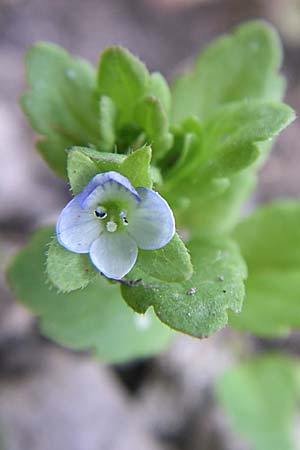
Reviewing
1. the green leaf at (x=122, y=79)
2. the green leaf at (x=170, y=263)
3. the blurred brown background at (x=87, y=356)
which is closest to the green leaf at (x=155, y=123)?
the green leaf at (x=122, y=79)

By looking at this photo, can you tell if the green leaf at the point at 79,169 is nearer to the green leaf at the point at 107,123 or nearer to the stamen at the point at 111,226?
the stamen at the point at 111,226

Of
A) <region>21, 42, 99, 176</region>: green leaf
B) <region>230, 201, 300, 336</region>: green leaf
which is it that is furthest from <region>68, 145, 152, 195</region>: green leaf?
<region>230, 201, 300, 336</region>: green leaf

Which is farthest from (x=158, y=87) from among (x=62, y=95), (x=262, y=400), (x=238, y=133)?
(x=262, y=400)

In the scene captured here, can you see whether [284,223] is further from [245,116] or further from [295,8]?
[295,8]

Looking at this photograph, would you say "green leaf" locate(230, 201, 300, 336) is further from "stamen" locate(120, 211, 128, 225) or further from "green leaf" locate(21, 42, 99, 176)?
"stamen" locate(120, 211, 128, 225)

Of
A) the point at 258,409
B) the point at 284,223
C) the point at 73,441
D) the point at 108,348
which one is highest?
the point at 284,223

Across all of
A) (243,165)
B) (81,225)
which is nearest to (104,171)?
(81,225)
